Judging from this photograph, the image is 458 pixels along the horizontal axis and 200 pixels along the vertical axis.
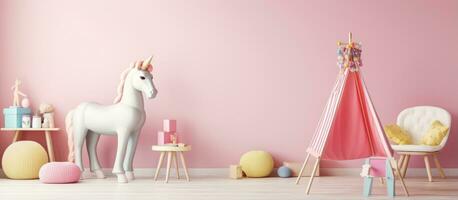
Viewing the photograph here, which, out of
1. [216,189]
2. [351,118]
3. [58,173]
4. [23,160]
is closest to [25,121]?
[23,160]

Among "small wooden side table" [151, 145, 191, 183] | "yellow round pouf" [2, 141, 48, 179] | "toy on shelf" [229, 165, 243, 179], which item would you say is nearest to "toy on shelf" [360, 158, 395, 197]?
"toy on shelf" [229, 165, 243, 179]

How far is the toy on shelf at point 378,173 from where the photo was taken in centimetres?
457

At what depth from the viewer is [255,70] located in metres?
6.30

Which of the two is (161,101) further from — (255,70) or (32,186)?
(32,186)

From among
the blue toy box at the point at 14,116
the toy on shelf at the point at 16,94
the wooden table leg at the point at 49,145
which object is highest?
the toy on shelf at the point at 16,94

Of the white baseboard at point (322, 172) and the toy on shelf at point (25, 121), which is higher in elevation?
the toy on shelf at point (25, 121)

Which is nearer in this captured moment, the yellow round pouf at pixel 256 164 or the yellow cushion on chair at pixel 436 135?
the yellow cushion on chair at pixel 436 135

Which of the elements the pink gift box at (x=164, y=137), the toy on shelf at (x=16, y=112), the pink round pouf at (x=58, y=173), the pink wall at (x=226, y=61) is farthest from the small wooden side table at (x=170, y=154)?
the toy on shelf at (x=16, y=112)

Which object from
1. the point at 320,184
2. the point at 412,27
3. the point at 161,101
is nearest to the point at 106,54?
the point at 161,101

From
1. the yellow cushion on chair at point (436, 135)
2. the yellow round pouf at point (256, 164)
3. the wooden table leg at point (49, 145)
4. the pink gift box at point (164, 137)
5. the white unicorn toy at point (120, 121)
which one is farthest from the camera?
the wooden table leg at point (49, 145)

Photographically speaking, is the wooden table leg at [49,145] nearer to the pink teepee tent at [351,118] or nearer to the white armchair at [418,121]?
the pink teepee tent at [351,118]

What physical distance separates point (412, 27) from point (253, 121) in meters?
1.97

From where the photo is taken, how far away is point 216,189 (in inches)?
194

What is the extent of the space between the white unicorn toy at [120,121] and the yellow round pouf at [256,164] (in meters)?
1.12
